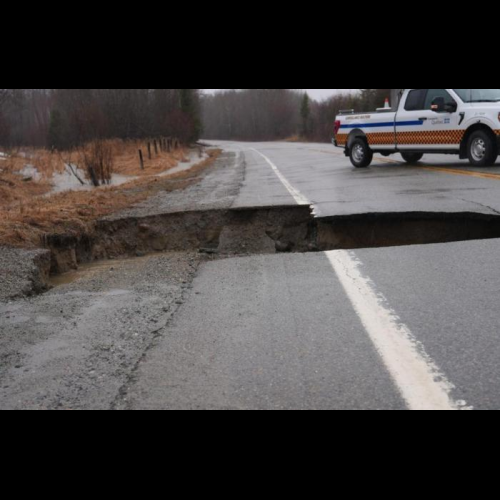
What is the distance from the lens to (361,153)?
53.2ft

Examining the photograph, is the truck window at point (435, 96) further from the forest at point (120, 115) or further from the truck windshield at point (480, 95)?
the forest at point (120, 115)

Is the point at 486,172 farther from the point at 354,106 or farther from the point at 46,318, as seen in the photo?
the point at 354,106

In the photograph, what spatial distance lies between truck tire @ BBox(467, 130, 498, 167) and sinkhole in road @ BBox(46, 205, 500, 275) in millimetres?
5852

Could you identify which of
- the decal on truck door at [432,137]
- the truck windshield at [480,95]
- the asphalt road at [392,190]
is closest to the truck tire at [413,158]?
the asphalt road at [392,190]

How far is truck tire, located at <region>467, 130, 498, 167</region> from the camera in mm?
12562

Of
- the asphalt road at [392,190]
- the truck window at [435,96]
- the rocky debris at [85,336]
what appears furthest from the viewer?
the truck window at [435,96]

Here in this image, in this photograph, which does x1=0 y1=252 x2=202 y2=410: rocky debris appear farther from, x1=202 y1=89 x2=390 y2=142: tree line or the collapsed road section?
x1=202 y1=89 x2=390 y2=142: tree line

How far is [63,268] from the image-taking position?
305 inches

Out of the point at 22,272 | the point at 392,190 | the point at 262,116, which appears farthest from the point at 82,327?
the point at 262,116

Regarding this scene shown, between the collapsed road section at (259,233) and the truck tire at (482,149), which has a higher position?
the truck tire at (482,149)

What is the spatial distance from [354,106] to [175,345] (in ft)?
162

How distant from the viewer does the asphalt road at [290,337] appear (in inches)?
115

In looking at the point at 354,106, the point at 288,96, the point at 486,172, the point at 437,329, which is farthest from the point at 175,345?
the point at 288,96

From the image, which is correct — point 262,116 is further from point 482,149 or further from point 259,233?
point 259,233
